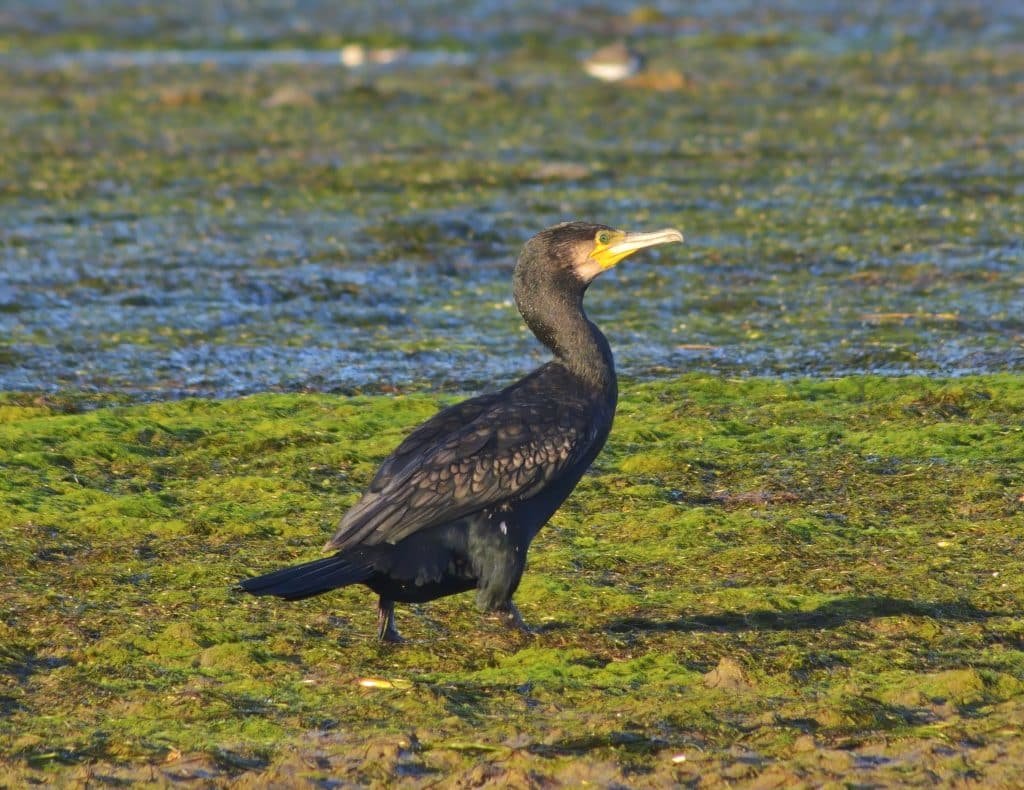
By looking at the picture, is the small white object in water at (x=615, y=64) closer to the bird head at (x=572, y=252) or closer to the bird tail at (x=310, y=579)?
the bird head at (x=572, y=252)

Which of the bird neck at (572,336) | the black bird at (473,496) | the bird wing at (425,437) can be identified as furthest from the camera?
the bird neck at (572,336)

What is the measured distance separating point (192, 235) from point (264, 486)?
24.1ft

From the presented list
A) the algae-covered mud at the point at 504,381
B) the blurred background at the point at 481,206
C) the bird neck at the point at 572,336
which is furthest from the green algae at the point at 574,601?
the blurred background at the point at 481,206

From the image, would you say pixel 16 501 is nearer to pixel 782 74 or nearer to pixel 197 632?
pixel 197 632

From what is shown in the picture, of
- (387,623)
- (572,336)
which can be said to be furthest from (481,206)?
(387,623)

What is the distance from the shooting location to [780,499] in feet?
26.3

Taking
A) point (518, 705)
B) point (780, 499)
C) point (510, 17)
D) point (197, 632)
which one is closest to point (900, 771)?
point (518, 705)

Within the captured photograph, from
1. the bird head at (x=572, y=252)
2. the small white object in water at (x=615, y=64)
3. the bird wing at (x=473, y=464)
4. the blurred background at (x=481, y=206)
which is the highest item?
the bird head at (x=572, y=252)

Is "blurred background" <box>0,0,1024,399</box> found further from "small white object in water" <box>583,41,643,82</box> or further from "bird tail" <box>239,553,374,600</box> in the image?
"bird tail" <box>239,553,374,600</box>

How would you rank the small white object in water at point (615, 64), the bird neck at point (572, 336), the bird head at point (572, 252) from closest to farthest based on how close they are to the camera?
1. the bird neck at point (572, 336)
2. the bird head at point (572, 252)
3. the small white object in water at point (615, 64)

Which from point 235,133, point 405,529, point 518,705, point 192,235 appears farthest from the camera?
point 235,133

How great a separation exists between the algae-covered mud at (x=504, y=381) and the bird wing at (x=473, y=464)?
0.45 metres

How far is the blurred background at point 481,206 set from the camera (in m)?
11.5

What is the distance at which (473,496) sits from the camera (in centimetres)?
624
